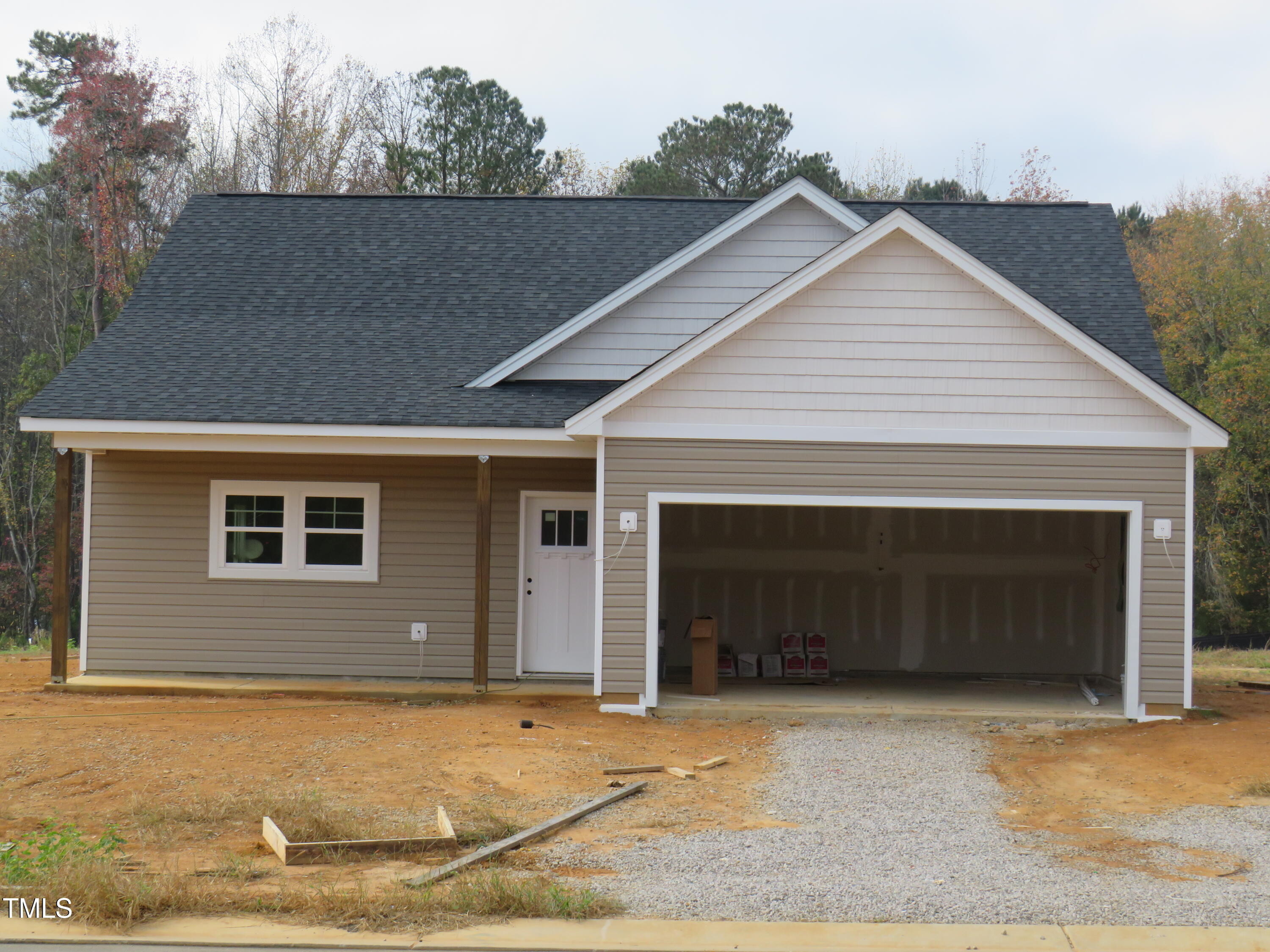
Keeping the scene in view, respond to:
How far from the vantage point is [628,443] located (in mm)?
11602

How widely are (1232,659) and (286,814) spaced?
684 inches

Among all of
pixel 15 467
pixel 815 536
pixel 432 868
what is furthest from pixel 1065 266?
pixel 15 467

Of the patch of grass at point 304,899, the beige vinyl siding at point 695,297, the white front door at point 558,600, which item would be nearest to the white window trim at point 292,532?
the white front door at point 558,600

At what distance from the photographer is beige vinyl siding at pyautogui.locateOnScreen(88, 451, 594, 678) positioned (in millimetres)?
13141

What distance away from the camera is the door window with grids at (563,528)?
44.2 ft

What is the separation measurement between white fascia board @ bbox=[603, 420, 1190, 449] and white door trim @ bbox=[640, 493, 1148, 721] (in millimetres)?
548

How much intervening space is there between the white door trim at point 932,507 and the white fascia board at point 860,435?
548 mm

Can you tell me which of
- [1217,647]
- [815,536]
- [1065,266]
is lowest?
[1217,647]

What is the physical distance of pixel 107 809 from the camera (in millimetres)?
7926

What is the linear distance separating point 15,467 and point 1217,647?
1181 inches

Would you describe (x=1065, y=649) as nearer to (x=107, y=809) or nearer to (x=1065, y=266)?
(x=1065, y=266)

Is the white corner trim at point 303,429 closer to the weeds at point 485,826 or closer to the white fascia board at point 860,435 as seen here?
the white fascia board at point 860,435

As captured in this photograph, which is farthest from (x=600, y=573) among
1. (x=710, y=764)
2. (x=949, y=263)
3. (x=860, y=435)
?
(x=949, y=263)

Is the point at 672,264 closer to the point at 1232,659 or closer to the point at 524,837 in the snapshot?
the point at 524,837
